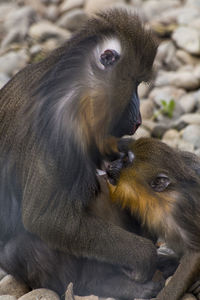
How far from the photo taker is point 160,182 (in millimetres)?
3773

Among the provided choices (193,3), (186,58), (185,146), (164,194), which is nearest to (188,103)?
(186,58)

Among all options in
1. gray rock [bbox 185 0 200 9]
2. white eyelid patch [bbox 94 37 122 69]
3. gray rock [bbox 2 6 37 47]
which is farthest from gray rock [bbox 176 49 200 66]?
white eyelid patch [bbox 94 37 122 69]

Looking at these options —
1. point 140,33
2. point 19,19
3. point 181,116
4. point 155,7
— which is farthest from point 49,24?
point 140,33

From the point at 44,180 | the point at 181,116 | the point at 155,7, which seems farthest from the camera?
the point at 155,7

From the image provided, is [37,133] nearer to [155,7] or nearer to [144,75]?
[144,75]

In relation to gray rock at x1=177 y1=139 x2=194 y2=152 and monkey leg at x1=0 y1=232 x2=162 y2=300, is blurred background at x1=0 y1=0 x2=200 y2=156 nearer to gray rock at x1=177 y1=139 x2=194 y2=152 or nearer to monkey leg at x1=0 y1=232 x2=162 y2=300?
gray rock at x1=177 y1=139 x2=194 y2=152

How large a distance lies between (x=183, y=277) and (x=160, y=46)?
4650 mm

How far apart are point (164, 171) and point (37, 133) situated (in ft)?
2.64

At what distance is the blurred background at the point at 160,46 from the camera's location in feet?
20.2

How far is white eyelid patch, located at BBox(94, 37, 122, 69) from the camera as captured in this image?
3.46 metres

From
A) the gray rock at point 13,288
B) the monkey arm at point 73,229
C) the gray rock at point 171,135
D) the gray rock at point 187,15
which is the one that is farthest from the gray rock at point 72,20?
the monkey arm at point 73,229

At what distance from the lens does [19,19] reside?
8570 mm

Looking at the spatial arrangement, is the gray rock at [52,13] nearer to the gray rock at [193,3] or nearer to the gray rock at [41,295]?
the gray rock at [193,3]

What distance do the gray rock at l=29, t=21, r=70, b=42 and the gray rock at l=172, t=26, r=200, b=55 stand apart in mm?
1356
